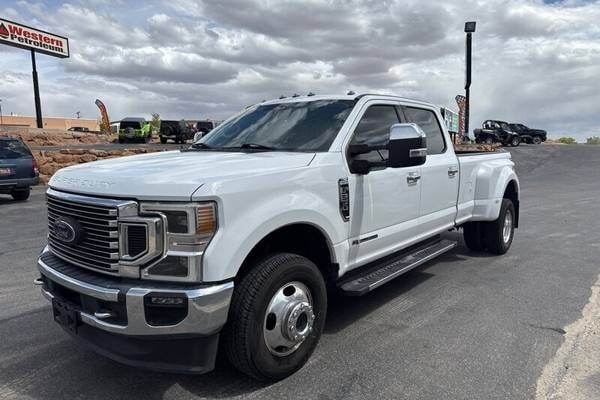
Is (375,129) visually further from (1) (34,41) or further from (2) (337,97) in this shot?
(1) (34,41)

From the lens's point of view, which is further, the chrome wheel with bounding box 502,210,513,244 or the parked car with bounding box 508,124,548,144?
the parked car with bounding box 508,124,548,144

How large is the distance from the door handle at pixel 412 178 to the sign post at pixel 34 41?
130 feet

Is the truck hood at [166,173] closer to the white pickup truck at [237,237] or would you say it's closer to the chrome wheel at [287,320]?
the white pickup truck at [237,237]

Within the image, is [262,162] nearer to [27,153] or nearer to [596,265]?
[596,265]

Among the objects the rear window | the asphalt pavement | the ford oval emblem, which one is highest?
the rear window

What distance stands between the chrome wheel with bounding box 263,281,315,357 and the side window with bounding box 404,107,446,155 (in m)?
2.53

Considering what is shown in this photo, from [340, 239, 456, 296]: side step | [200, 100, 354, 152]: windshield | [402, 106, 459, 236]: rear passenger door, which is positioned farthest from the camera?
[402, 106, 459, 236]: rear passenger door

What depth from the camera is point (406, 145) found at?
3582 mm

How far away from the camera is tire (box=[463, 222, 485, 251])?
21.9 feet

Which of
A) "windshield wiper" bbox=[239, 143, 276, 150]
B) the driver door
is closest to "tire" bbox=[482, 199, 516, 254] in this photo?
the driver door

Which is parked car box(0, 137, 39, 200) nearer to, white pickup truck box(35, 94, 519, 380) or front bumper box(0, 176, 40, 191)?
front bumper box(0, 176, 40, 191)

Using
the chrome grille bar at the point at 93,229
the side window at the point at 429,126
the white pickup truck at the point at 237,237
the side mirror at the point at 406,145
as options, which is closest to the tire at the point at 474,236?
the side window at the point at 429,126

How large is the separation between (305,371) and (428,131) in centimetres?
313

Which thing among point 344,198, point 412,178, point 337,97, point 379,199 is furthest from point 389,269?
point 337,97
